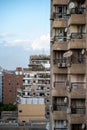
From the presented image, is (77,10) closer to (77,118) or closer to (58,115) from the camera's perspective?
(77,118)

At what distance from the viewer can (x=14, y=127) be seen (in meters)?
23.7

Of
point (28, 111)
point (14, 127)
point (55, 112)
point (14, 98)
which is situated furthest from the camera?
point (14, 98)

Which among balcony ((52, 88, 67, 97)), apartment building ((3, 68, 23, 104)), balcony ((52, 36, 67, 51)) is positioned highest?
balcony ((52, 36, 67, 51))

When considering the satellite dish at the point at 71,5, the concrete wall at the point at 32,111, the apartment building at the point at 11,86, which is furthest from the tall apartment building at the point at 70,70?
the apartment building at the point at 11,86

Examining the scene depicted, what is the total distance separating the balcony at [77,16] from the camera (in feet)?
42.3

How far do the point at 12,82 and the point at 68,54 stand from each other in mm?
54255

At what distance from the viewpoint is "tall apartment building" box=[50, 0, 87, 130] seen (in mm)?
12797

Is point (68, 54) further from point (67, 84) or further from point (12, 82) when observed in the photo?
point (12, 82)

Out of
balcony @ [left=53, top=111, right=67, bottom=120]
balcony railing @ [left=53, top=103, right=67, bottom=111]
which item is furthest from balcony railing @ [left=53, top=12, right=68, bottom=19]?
balcony @ [left=53, top=111, right=67, bottom=120]

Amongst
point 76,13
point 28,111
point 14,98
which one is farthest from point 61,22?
point 14,98

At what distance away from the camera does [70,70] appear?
12953mm

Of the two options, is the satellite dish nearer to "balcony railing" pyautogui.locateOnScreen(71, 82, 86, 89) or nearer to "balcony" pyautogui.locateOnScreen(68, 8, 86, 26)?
"balcony" pyautogui.locateOnScreen(68, 8, 86, 26)

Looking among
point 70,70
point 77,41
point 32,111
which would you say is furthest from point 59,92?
point 32,111

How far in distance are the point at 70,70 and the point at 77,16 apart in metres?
1.80
